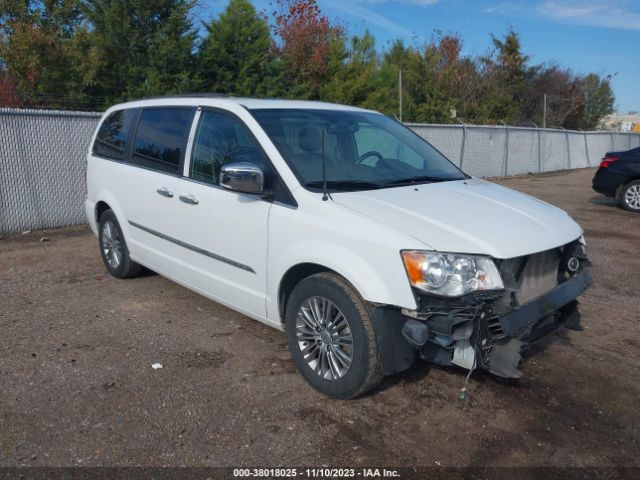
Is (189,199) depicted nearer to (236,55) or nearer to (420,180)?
(420,180)

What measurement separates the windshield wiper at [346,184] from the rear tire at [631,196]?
947cm

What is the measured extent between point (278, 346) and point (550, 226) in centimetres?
216

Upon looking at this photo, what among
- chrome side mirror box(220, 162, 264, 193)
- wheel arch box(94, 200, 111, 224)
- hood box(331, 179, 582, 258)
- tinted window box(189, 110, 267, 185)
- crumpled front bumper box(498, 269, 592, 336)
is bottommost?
crumpled front bumper box(498, 269, 592, 336)

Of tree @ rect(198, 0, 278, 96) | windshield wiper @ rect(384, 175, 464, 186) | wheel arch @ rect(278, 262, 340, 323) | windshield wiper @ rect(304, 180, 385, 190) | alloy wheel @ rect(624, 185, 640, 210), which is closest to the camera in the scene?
wheel arch @ rect(278, 262, 340, 323)

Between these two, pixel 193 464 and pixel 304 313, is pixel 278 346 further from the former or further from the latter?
pixel 193 464

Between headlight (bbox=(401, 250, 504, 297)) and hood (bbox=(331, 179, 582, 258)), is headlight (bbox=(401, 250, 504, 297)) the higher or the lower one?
the lower one

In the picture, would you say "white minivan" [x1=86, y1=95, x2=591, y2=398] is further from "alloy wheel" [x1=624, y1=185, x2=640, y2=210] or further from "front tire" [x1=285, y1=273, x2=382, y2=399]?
"alloy wheel" [x1=624, y1=185, x2=640, y2=210]

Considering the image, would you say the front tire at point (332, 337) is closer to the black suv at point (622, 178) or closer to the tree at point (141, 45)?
the black suv at point (622, 178)

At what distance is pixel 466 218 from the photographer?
363 centimetres

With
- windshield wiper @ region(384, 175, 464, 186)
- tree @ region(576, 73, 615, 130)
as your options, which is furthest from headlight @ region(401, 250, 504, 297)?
tree @ region(576, 73, 615, 130)

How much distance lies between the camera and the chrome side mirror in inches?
149

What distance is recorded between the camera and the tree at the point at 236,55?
17859 millimetres

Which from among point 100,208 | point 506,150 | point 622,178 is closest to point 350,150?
point 100,208

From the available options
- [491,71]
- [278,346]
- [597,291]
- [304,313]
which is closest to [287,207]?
[304,313]
